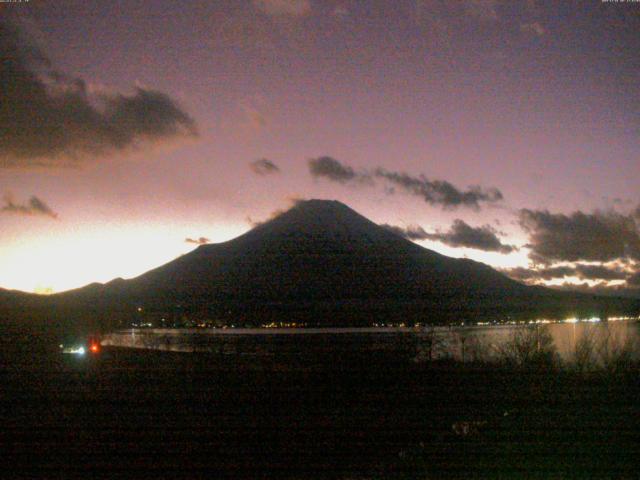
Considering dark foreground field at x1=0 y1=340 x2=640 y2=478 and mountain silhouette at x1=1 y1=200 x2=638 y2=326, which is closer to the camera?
dark foreground field at x1=0 y1=340 x2=640 y2=478

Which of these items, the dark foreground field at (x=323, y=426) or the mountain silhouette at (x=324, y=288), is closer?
the dark foreground field at (x=323, y=426)

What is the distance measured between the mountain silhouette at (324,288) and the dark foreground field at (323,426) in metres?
75.2

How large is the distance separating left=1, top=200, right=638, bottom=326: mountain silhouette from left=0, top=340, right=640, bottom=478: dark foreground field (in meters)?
75.2

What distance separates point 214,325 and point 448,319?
3300 cm

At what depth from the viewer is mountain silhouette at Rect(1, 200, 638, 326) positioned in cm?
9794

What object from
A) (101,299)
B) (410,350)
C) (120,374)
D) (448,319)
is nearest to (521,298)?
(448,319)

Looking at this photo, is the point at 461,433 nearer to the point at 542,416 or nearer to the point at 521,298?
the point at 542,416

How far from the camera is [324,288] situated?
4385 inches

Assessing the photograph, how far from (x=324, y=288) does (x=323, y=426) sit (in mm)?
101378

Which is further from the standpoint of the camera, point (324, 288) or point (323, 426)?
point (324, 288)

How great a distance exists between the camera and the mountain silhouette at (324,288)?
97938mm

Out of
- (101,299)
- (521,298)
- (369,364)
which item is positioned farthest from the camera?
(521,298)

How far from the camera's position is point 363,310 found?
330 feet

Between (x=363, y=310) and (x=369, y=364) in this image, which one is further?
(x=363, y=310)
